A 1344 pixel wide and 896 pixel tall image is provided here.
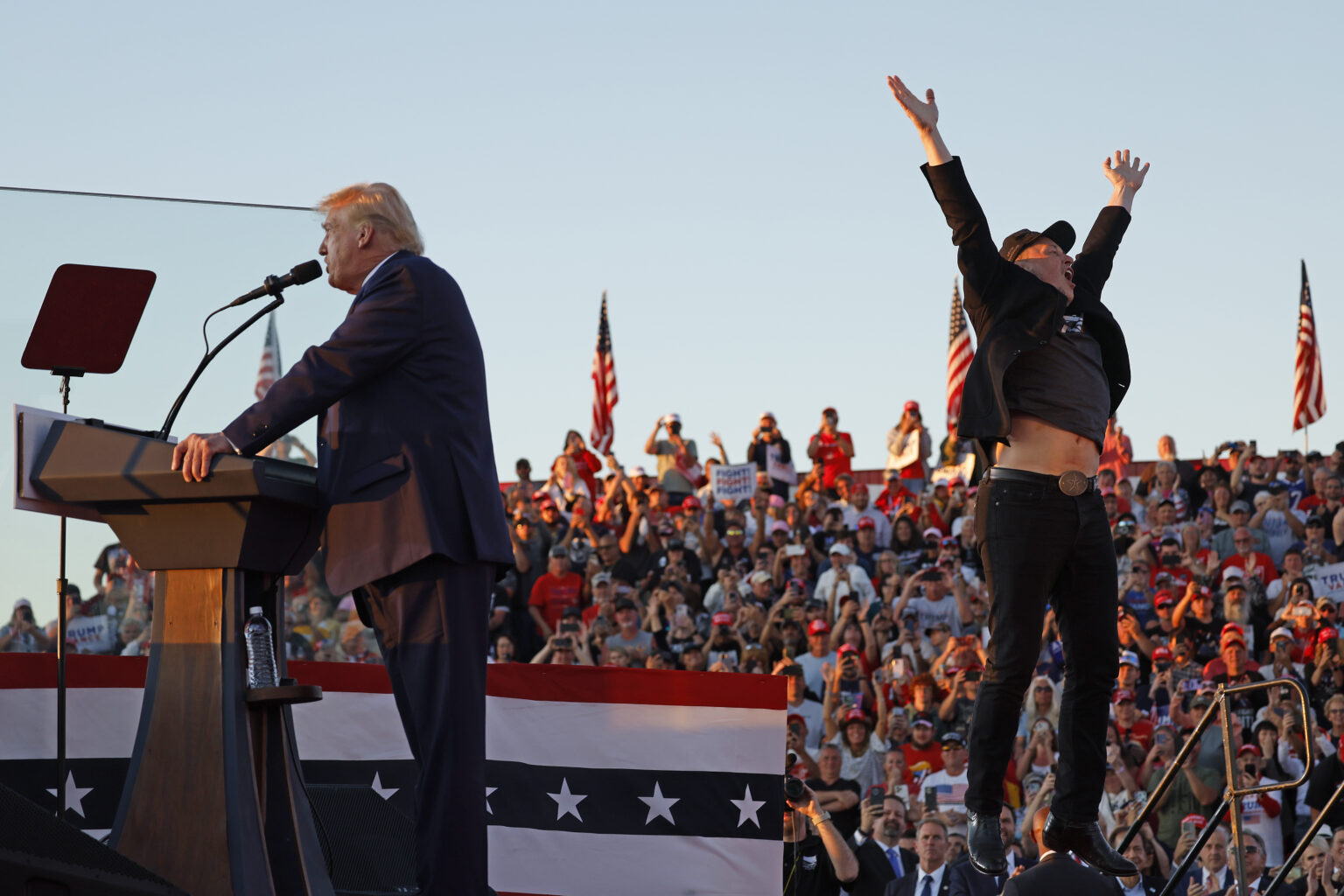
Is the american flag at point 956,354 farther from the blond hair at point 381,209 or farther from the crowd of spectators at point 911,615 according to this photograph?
the blond hair at point 381,209

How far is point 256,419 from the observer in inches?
152

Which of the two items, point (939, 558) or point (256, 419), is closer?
point (256, 419)

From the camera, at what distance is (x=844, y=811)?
829 centimetres

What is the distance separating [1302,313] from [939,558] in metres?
10.9

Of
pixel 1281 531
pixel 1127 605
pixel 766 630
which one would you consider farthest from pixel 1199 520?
pixel 766 630

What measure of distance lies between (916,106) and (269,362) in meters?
2.35

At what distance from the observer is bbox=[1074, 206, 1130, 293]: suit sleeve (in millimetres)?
5012

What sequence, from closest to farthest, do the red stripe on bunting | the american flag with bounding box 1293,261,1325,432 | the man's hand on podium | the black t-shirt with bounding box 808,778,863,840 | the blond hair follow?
the man's hand on podium
the blond hair
the red stripe on bunting
the black t-shirt with bounding box 808,778,863,840
the american flag with bounding box 1293,261,1325,432

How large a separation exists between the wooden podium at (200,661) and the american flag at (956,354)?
16.4 metres

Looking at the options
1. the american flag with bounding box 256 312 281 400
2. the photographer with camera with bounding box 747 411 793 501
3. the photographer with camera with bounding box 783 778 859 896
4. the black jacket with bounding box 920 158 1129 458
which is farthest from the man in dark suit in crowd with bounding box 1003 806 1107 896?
the photographer with camera with bounding box 747 411 793 501

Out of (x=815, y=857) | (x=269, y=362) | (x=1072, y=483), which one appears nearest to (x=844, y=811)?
(x=815, y=857)

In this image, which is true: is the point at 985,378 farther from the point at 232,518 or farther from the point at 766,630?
the point at 766,630

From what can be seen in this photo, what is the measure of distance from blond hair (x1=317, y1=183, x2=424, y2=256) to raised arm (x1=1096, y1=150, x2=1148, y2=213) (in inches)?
96.2

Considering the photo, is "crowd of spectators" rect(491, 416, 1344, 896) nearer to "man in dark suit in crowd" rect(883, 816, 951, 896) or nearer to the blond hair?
"man in dark suit in crowd" rect(883, 816, 951, 896)
